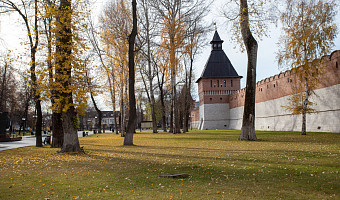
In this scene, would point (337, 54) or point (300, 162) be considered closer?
point (300, 162)

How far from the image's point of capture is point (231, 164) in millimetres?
7340

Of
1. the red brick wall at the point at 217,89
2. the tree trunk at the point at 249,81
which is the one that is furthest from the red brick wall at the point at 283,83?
the tree trunk at the point at 249,81

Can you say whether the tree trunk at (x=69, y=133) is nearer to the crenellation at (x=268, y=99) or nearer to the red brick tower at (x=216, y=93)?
the crenellation at (x=268, y=99)

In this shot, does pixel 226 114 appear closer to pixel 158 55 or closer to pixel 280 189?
pixel 158 55

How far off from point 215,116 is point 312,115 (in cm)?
2708

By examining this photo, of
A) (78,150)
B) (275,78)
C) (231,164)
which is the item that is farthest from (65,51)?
(275,78)

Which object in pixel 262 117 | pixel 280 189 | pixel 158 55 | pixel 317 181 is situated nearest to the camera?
pixel 280 189

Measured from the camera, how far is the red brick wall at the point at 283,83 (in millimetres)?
21719

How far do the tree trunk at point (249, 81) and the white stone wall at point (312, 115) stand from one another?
9212mm

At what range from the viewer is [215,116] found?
51.5 metres

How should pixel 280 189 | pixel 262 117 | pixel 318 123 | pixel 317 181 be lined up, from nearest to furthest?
pixel 280 189
pixel 317 181
pixel 318 123
pixel 262 117

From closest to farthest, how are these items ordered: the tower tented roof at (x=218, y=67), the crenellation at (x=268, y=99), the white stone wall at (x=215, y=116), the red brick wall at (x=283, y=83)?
the red brick wall at (x=283, y=83)
the crenellation at (x=268, y=99)
the white stone wall at (x=215, y=116)
the tower tented roof at (x=218, y=67)

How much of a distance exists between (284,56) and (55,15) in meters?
16.2

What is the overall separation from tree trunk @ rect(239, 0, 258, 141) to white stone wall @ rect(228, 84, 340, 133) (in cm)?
921
